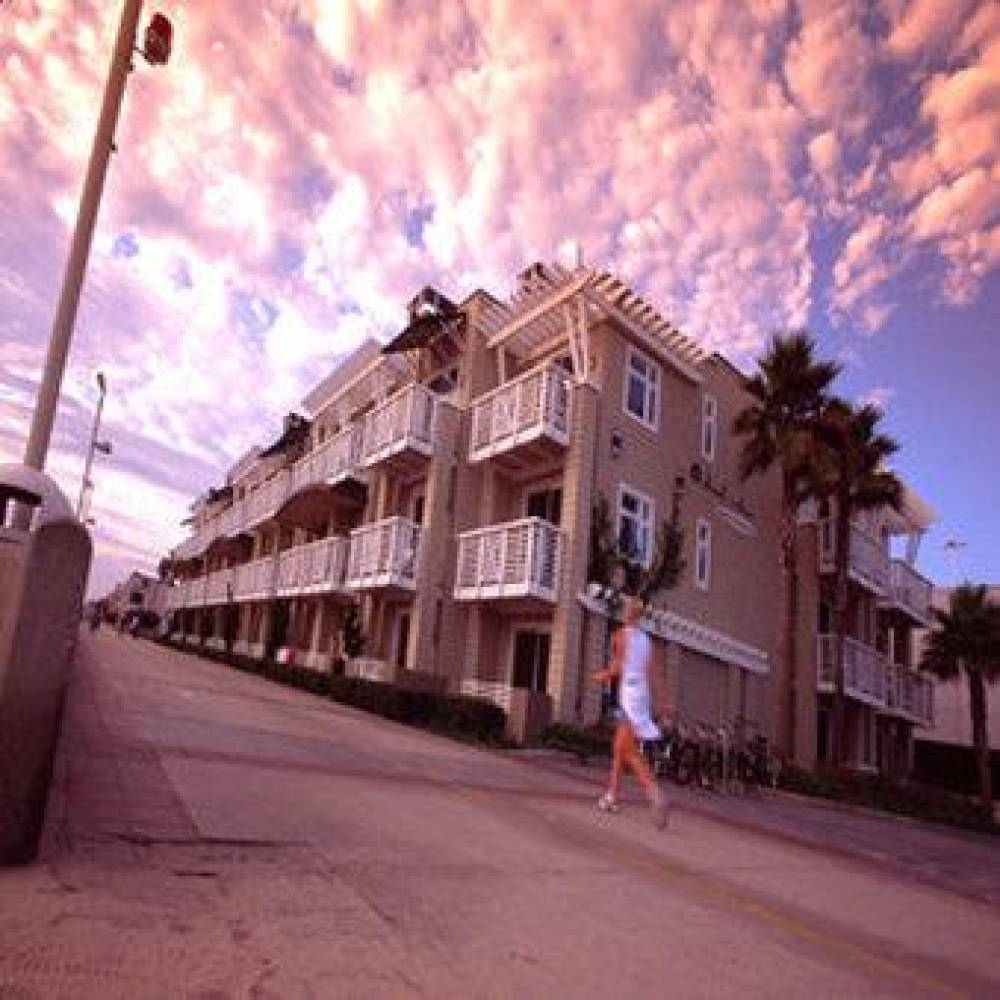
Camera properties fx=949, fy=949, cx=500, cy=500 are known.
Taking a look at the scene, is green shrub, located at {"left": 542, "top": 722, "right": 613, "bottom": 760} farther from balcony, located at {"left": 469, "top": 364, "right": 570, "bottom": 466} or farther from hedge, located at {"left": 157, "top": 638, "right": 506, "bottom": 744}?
balcony, located at {"left": 469, "top": 364, "right": 570, "bottom": 466}

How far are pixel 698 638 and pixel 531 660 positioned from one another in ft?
14.8

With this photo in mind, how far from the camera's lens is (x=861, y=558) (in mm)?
31109

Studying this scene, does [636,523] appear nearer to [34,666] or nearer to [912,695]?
[912,695]

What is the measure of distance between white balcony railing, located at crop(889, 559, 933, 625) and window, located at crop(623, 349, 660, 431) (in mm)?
14653

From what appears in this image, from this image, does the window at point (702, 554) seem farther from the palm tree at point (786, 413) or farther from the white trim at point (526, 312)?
the white trim at point (526, 312)

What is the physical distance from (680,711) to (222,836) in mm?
19398

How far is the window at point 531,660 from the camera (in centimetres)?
2205

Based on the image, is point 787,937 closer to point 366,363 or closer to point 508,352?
point 508,352

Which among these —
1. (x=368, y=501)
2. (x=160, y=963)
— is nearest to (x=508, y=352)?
(x=368, y=501)

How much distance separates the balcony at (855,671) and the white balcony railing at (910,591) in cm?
416

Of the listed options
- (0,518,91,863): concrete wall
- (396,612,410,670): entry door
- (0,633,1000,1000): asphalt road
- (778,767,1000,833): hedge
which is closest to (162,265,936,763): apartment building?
(396,612,410,670): entry door

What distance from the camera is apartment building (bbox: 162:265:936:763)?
21219mm

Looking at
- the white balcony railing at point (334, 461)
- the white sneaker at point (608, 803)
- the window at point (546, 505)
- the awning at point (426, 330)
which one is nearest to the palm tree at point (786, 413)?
the window at point (546, 505)

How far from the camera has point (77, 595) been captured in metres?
4.47
